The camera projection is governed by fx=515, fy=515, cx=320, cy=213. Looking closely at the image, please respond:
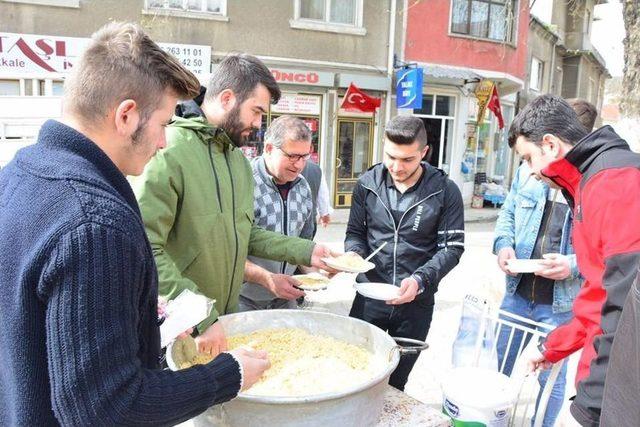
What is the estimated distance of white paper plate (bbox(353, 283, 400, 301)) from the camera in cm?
239

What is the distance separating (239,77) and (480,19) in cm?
1369

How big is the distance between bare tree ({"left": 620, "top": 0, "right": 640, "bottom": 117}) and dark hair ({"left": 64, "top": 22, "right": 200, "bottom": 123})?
3542 mm

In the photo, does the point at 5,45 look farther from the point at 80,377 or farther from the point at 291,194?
the point at 80,377

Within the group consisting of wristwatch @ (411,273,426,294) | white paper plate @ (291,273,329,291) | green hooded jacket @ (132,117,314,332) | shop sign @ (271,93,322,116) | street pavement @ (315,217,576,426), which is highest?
shop sign @ (271,93,322,116)

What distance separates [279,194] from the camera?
2.94 m

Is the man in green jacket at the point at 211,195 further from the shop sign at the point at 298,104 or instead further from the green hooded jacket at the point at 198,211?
the shop sign at the point at 298,104

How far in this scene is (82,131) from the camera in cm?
107

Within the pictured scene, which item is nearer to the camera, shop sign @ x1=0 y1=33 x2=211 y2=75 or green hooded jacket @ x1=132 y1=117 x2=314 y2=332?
green hooded jacket @ x1=132 y1=117 x2=314 y2=332

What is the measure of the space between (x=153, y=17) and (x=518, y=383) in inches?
413

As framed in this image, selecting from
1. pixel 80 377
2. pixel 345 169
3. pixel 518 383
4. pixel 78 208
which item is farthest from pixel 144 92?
pixel 345 169

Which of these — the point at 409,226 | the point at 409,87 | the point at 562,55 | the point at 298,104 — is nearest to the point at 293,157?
the point at 409,226

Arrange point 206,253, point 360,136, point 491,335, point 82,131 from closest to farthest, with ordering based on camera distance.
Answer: point 82,131 < point 206,253 < point 491,335 < point 360,136

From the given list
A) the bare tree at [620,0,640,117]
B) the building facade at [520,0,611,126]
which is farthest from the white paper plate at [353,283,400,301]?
Answer: the building facade at [520,0,611,126]

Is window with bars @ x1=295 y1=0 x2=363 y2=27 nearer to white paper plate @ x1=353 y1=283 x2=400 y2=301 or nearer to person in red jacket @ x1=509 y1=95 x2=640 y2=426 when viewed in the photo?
white paper plate @ x1=353 y1=283 x2=400 y2=301
